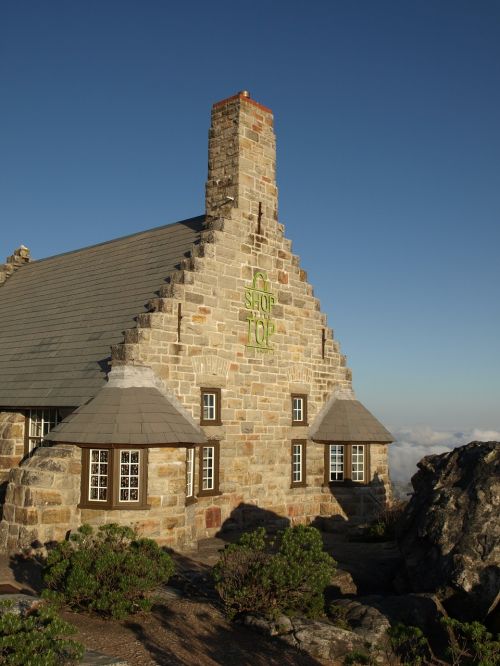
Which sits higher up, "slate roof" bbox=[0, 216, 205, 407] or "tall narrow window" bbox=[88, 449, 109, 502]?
"slate roof" bbox=[0, 216, 205, 407]

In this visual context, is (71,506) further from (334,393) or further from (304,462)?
(334,393)

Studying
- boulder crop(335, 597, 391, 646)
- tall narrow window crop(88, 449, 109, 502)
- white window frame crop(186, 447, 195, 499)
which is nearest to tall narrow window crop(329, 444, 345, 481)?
white window frame crop(186, 447, 195, 499)

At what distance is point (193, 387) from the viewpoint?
1752 centimetres

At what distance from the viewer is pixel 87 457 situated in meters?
15.2

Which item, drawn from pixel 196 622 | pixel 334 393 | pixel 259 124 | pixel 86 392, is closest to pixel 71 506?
pixel 86 392

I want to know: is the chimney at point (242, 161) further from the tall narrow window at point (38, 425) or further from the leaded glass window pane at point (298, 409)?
the tall narrow window at point (38, 425)

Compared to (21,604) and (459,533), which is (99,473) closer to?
(21,604)

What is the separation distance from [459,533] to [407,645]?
2.25m

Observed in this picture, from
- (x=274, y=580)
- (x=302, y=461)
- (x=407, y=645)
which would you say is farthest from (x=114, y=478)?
(x=302, y=461)

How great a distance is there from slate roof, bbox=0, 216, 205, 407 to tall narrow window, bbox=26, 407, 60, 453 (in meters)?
Result: 0.66

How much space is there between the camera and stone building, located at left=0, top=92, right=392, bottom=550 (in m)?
15.1

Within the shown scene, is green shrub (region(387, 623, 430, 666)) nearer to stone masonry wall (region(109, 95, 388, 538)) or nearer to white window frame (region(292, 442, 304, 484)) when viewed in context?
stone masonry wall (region(109, 95, 388, 538))

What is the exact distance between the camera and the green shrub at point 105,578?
10.4m

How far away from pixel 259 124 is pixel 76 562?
13858mm
